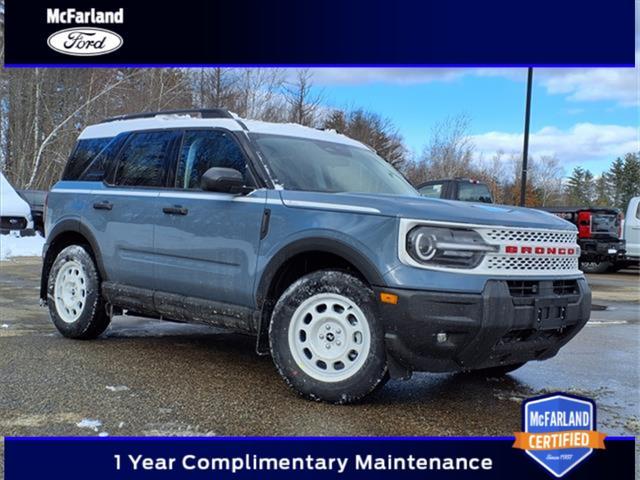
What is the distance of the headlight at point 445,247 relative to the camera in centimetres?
390

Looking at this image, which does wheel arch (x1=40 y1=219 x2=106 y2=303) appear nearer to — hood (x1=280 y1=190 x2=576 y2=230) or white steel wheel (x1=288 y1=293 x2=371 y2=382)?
hood (x1=280 y1=190 x2=576 y2=230)

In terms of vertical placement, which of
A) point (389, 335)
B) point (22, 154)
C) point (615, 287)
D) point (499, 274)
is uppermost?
point (22, 154)

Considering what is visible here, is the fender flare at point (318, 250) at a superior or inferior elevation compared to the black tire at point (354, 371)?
superior

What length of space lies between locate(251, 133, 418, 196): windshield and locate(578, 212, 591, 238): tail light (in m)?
13.9

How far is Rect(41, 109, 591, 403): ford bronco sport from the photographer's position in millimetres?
3916

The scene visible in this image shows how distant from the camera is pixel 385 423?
3.87 meters

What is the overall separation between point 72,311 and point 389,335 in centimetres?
339

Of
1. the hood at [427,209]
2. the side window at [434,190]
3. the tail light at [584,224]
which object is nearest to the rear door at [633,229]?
the tail light at [584,224]

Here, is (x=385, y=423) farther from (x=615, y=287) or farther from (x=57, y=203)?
(x=615, y=287)

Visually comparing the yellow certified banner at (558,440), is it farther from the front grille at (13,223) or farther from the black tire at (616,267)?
the black tire at (616,267)

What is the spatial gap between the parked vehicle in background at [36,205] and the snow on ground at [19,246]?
3.53 ft

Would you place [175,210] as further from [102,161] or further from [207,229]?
[102,161]

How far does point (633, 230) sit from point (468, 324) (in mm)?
15622

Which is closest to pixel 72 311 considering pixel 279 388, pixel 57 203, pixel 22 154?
pixel 57 203
